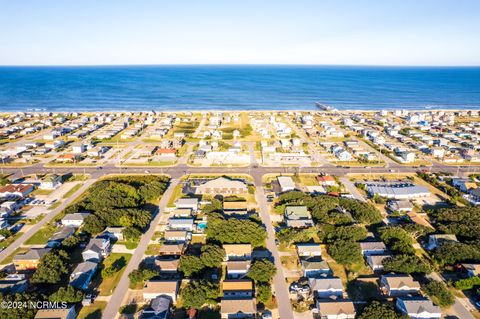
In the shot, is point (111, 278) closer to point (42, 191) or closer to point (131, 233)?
point (131, 233)

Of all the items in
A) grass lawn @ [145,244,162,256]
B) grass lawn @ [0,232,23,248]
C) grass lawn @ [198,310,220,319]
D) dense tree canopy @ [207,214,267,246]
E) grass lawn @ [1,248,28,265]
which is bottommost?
grass lawn @ [198,310,220,319]

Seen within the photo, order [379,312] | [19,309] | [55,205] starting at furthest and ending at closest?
[55,205] → [19,309] → [379,312]

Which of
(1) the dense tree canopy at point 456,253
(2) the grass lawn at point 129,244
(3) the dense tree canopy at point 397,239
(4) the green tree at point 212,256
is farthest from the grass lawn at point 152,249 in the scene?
(1) the dense tree canopy at point 456,253

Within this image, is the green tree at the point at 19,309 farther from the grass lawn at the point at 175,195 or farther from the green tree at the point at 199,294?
the grass lawn at the point at 175,195

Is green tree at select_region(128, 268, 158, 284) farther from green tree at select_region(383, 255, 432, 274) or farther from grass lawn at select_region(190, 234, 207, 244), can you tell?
green tree at select_region(383, 255, 432, 274)

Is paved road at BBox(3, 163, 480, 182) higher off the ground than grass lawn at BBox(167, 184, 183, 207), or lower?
higher

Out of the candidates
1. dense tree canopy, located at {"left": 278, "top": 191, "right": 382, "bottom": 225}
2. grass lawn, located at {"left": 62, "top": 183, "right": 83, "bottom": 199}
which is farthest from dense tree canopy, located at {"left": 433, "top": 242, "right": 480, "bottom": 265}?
grass lawn, located at {"left": 62, "top": 183, "right": 83, "bottom": 199}

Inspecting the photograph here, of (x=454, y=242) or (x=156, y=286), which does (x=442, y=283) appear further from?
(x=156, y=286)

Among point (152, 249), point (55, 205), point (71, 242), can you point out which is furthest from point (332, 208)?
point (55, 205)
